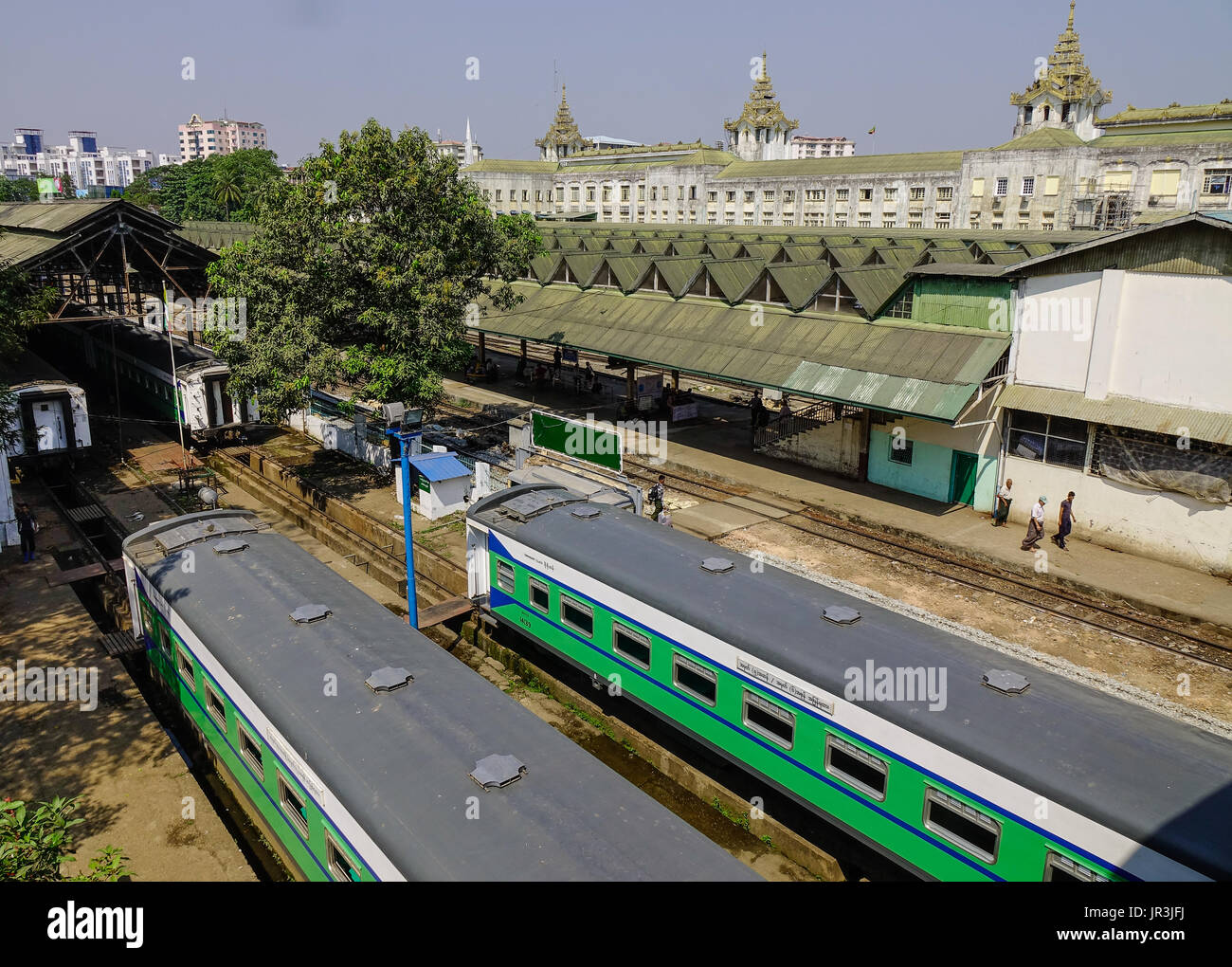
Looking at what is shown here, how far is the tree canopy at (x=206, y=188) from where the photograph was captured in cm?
13562

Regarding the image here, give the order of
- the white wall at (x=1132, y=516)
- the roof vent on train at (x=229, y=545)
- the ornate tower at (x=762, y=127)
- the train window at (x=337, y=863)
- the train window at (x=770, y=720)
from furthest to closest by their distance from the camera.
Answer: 1. the ornate tower at (x=762, y=127)
2. the white wall at (x=1132, y=516)
3. the roof vent on train at (x=229, y=545)
4. the train window at (x=770, y=720)
5. the train window at (x=337, y=863)

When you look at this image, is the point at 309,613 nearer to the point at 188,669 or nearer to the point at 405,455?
the point at 188,669

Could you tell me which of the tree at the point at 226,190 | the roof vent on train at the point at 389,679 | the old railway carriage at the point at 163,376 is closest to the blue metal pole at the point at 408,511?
the roof vent on train at the point at 389,679

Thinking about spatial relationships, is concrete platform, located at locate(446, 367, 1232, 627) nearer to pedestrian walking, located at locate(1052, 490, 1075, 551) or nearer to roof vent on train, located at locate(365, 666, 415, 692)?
pedestrian walking, located at locate(1052, 490, 1075, 551)

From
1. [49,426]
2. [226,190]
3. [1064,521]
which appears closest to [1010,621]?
[1064,521]

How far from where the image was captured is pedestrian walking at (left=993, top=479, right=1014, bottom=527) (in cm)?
2922

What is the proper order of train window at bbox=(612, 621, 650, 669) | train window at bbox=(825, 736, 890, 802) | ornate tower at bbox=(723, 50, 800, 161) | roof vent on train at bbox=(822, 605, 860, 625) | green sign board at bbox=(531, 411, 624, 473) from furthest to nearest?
1. ornate tower at bbox=(723, 50, 800, 161)
2. green sign board at bbox=(531, 411, 624, 473)
3. train window at bbox=(612, 621, 650, 669)
4. roof vent on train at bbox=(822, 605, 860, 625)
5. train window at bbox=(825, 736, 890, 802)

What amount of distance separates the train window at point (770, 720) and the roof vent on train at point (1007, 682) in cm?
323

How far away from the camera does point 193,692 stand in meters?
17.1

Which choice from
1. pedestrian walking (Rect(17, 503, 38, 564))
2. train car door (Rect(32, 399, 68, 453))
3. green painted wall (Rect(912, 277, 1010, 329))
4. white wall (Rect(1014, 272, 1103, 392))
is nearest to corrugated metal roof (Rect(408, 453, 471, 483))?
pedestrian walking (Rect(17, 503, 38, 564))

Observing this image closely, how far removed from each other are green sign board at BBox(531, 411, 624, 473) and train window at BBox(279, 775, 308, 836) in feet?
72.2

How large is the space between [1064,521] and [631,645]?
17180 millimetres

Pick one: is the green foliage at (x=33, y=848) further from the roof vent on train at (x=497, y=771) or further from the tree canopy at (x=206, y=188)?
the tree canopy at (x=206, y=188)

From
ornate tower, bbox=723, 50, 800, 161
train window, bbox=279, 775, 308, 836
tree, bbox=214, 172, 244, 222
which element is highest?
ornate tower, bbox=723, 50, 800, 161
